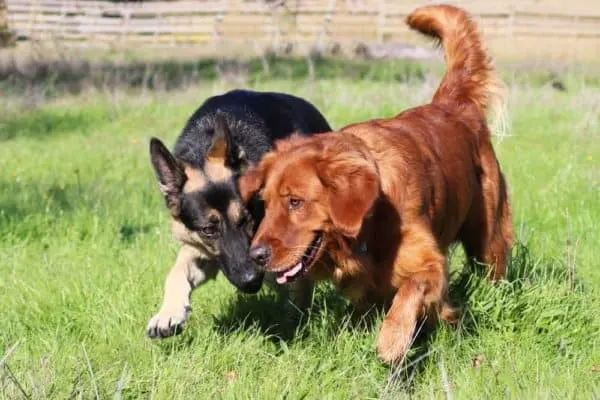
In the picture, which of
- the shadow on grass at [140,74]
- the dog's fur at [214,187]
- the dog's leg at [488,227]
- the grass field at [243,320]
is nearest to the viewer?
the grass field at [243,320]

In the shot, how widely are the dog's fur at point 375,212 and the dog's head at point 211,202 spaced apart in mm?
877

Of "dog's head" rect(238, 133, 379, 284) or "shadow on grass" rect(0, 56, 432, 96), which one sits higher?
"dog's head" rect(238, 133, 379, 284)

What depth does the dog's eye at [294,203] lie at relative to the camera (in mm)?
4047

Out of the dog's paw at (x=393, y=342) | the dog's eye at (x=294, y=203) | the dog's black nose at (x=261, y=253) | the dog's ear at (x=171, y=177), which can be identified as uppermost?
the dog's eye at (x=294, y=203)

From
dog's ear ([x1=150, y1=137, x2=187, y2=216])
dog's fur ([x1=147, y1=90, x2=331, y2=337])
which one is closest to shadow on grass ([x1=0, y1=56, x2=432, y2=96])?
dog's fur ([x1=147, y1=90, x2=331, y2=337])

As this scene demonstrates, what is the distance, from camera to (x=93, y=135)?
1228cm

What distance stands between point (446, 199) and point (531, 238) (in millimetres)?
1836

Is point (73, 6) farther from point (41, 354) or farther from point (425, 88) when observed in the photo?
point (41, 354)

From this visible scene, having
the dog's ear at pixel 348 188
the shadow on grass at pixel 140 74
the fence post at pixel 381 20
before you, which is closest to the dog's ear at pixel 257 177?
the dog's ear at pixel 348 188

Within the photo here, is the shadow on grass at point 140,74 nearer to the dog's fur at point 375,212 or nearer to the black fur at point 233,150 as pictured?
the black fur at point 233,150

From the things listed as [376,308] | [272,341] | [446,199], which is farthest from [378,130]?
[272,341]

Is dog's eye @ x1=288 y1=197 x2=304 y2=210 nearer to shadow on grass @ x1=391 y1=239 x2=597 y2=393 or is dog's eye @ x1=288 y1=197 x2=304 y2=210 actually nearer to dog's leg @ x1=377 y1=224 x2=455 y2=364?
dog's leg @ x1=377 y1=224 x2=455 y2=364

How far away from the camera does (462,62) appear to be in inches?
222

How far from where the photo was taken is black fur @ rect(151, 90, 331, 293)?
5.33 meters
